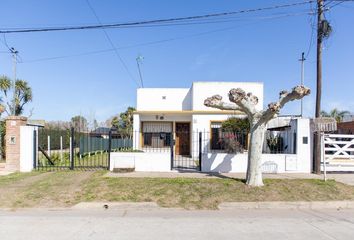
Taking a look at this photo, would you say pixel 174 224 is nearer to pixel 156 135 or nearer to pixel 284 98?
pixel 284 98

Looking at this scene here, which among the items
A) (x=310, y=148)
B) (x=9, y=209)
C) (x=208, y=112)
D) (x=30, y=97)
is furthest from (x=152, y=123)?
(x=30, y=97)

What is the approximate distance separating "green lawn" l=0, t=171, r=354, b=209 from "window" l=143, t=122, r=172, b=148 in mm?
8515

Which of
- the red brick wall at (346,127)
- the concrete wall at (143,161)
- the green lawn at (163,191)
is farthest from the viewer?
the red brick wall at (346,127)

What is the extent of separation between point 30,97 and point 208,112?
69.6 ft

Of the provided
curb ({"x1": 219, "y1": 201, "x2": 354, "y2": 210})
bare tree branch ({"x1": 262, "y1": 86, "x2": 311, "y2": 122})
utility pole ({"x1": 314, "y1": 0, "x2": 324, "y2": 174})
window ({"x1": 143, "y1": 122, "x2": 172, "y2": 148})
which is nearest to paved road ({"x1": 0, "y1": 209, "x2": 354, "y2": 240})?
curb ({"x1": 219, "y1": 201, "x2": 354, "y2": 210})

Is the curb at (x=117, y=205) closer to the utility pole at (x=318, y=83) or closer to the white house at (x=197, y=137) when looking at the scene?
the white house at (x=197, y=137)

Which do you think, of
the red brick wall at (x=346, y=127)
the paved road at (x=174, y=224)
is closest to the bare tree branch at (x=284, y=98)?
the paved road at (x=174, y=224)

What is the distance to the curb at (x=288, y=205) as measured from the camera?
28.2 feet

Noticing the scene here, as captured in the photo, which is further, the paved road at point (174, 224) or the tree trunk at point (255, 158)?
the tree trunk at point (255, 158)

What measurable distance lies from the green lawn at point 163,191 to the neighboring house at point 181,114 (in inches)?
355

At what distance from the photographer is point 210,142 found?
20.5 meters

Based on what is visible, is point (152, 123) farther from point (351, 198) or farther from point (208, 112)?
point (351, 198)

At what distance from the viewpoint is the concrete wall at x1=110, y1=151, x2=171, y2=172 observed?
13586 millimetres

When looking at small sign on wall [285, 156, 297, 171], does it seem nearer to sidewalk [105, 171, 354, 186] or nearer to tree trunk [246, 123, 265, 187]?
sidewalk [105, 171, 354, 186]
